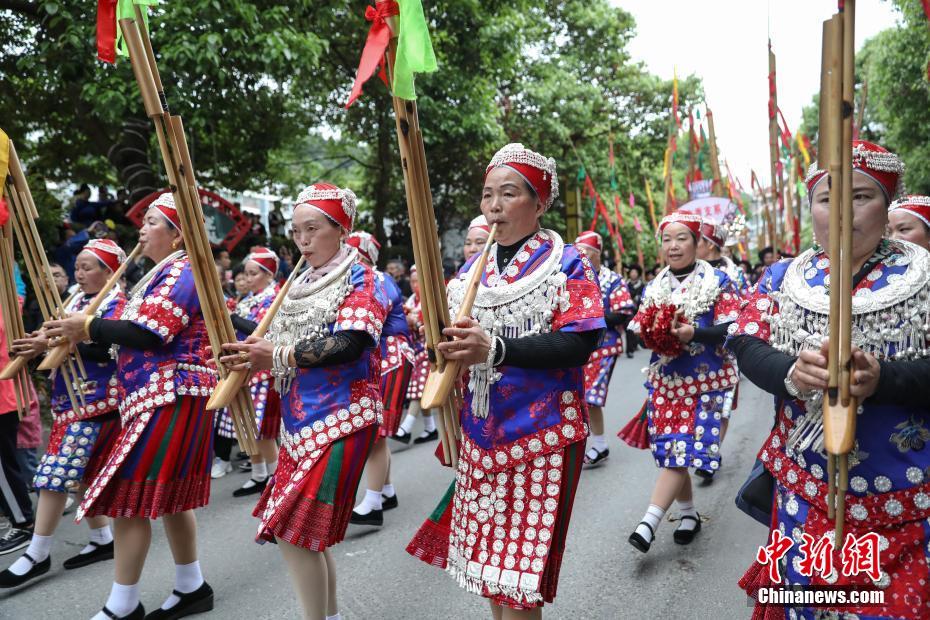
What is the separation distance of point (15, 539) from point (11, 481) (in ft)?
1.28

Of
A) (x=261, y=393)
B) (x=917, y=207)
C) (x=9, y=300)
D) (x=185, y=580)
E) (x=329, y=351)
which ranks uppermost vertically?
(x=9, y=300)

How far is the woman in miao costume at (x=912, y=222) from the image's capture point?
3.68 meters

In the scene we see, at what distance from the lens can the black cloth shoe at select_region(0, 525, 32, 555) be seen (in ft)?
15.5

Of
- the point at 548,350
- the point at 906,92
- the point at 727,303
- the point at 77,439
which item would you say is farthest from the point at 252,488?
the point at 906,92

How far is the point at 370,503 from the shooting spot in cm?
498

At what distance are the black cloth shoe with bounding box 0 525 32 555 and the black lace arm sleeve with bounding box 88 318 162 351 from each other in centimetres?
225

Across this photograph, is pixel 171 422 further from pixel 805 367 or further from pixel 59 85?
pixel 59 85

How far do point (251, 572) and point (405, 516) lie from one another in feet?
4.03

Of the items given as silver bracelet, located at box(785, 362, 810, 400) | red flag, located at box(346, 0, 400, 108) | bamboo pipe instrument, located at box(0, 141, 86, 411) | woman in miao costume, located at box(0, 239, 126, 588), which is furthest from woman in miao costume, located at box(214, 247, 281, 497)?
silver bracelet, located at box(785, 362, 810, 400)

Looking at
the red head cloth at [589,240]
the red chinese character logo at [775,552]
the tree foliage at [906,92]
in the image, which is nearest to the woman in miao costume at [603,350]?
the red head cloth at [589,240]

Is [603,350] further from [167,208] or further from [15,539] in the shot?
[15,539]

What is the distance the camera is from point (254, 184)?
15469 millimetres

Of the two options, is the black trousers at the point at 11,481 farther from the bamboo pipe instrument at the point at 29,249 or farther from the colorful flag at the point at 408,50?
the colorful flag at the point at 408,50

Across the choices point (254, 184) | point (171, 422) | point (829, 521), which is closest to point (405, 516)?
point (171, 422)
